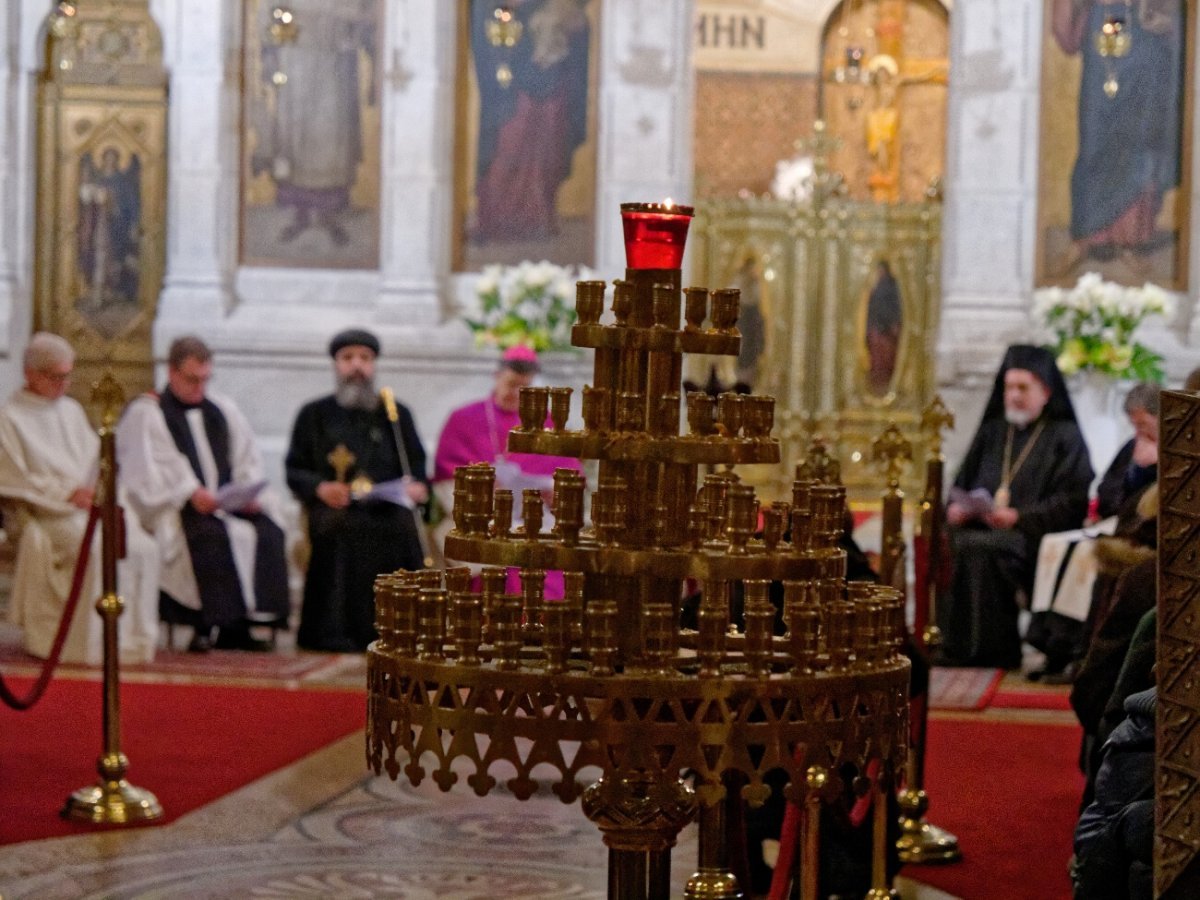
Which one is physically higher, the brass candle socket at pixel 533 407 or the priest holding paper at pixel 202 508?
the brass candle socket at pixel 533 407

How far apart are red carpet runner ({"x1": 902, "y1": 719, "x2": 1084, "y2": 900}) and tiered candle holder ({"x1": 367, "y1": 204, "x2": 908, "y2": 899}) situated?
289cm

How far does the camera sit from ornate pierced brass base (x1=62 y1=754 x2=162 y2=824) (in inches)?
288

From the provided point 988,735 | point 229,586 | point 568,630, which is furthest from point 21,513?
point 568,630

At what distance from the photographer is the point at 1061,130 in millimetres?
14688

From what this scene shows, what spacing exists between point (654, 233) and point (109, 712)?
4073 millimetres

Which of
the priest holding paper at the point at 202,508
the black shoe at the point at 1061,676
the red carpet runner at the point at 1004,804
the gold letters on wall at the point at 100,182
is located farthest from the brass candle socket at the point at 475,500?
the gold letters on wall at the point at 100,182

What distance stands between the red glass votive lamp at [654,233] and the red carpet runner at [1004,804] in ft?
10.6

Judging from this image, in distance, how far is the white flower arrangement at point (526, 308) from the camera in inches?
523

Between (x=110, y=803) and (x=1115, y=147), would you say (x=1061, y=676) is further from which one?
(x=110, y=803)

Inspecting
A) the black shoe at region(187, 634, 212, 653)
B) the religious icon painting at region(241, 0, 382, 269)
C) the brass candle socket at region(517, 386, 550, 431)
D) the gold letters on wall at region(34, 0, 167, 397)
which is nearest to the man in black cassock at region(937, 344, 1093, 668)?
the black shoe at region(187, 634, 212, 653)

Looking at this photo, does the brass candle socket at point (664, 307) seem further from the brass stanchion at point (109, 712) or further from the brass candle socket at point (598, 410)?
the brass stanchion at point (109, 712)

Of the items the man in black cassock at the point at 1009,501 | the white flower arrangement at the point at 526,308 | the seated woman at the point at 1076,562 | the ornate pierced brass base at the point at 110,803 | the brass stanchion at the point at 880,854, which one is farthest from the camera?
the white flower arrangement at the point at 526,308

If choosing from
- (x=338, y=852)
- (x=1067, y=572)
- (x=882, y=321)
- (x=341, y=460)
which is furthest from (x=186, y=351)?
(x=882, y=321)

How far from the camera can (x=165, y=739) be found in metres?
8.85
